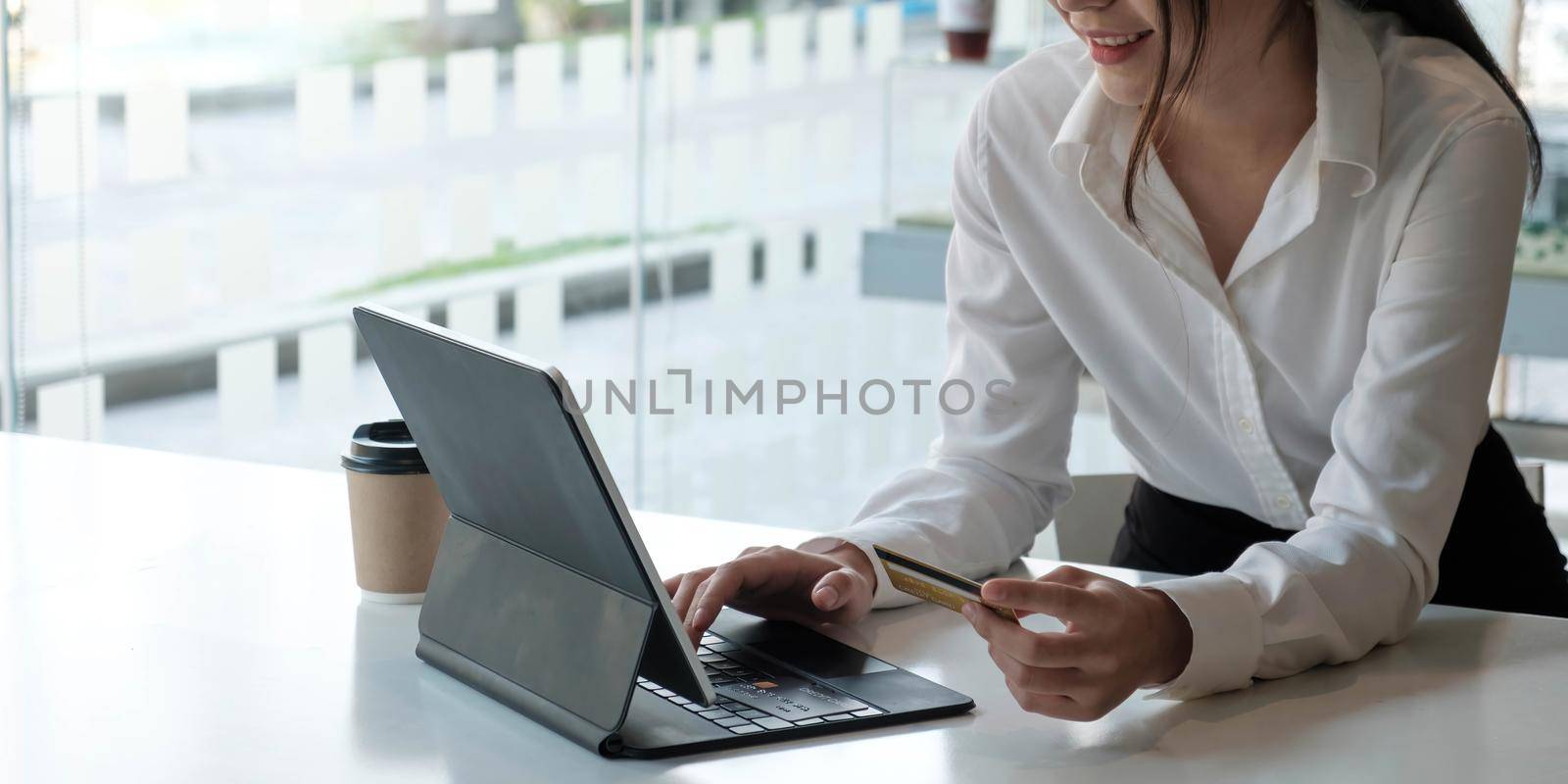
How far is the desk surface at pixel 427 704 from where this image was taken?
2.95ft

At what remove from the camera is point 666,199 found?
374 cm

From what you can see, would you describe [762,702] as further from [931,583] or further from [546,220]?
[546,220]

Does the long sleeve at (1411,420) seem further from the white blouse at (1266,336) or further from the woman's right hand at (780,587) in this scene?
the woman's right hand at (780,587)

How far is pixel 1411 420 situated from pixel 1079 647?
1.22 ft

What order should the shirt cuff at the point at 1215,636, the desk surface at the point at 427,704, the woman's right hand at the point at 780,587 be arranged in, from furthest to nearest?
the woman's right hand at the point at 780,587, the shirt cuff at the point at 1215,636, the desk surface at the point at 427,704

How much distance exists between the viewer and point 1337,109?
128cm

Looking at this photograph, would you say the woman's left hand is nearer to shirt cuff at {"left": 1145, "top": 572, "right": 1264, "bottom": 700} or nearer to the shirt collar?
shirt cuff at {"left": 1145, "top": 572, "right": 1264, "bottom": 700}

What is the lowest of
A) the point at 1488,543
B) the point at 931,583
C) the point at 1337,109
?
the point at 1488,543

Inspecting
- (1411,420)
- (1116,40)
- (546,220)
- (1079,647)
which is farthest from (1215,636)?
(546,220)

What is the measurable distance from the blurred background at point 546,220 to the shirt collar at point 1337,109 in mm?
1514

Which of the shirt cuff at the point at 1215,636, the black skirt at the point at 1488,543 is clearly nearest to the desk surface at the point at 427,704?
the shirt cuff at the point at 1215,636

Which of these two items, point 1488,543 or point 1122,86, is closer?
point 1122,86

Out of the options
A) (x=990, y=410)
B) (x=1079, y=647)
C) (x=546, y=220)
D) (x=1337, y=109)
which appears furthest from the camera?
(x=546, y=220)

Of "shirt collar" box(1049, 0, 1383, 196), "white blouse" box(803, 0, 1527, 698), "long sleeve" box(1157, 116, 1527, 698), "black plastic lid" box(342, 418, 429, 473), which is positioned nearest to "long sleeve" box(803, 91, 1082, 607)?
"white blouse" box(803, 0, 1527, 698)
